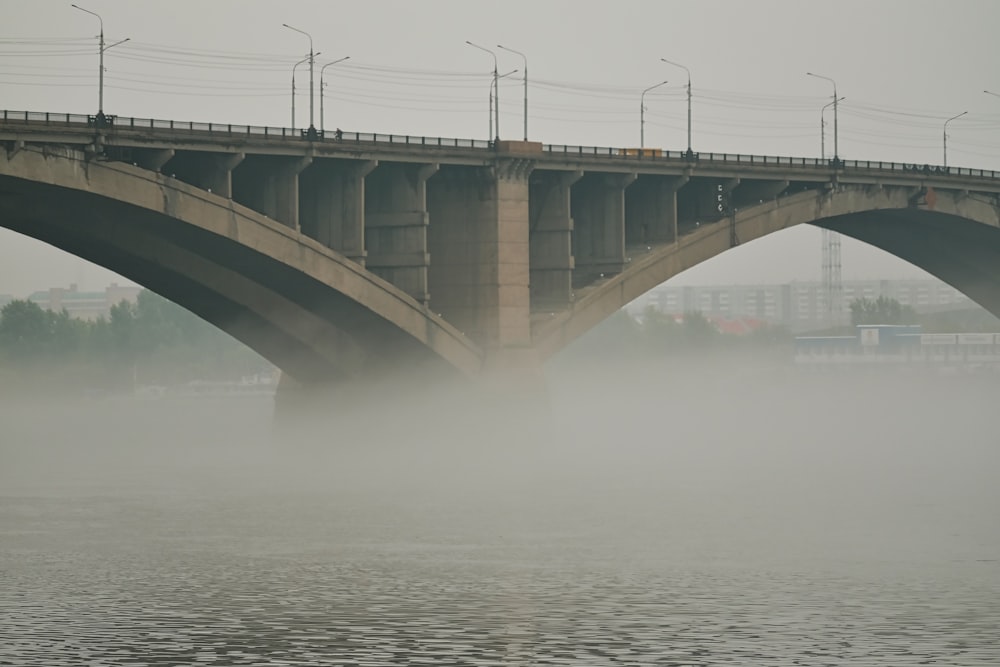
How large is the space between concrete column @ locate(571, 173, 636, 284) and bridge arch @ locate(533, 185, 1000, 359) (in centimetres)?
128

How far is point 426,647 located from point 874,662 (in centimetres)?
746

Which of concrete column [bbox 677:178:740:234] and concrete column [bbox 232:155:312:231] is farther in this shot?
concrete column [bbox 677:178:740:234]

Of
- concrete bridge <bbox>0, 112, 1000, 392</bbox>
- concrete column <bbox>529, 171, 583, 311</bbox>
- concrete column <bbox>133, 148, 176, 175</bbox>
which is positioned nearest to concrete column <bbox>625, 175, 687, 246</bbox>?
concrete bridge <bbox>0, 112, 1000, 392</bbox>

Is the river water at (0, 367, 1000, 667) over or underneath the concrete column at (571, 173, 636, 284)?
underneath

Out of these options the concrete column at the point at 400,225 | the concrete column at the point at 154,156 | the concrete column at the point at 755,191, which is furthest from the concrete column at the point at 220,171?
the concrete column at the point at 755,191

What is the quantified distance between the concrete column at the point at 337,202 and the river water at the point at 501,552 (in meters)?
8.72

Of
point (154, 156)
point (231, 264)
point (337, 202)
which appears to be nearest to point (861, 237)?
point (337, 202)

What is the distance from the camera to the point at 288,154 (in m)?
70.5

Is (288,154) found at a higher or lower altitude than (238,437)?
higher

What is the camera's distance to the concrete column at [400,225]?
76.5 meters

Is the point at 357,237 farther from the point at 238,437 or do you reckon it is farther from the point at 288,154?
the point at 238,437

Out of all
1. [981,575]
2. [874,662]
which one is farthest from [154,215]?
[874,662]

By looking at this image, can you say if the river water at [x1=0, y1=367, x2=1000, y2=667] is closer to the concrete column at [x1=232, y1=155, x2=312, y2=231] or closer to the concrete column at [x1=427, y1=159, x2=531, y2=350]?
the concrete column at [x1=427, y1=159, x2=531, y2=350]

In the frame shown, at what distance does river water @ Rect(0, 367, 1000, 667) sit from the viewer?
31.9 meters
